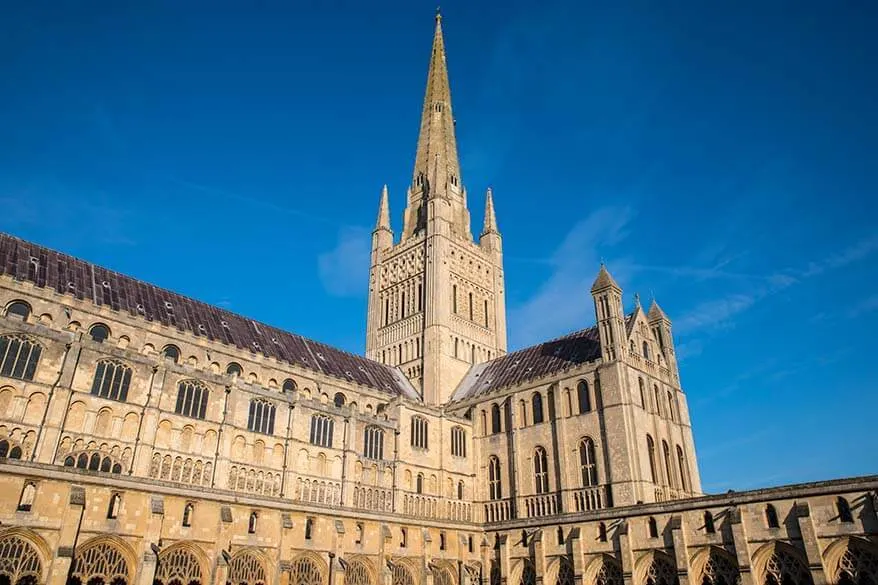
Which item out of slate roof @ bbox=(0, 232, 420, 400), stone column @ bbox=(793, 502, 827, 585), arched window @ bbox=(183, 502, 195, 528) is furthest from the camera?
slate roof @ bbox=(0, 232, 420, 400)

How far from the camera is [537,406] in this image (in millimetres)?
55312

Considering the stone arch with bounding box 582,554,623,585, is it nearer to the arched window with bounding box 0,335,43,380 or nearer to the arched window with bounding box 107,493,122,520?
the arched window with bounding box 107,493,122,520

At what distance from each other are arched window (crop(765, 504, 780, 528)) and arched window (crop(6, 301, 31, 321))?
46.4 m

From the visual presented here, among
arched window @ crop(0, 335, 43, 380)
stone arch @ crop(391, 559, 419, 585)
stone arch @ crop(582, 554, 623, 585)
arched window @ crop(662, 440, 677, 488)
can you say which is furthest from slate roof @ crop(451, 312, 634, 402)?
arched window @ crop(0, 335, 43, 380)

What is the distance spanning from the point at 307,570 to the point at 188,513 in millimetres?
8680

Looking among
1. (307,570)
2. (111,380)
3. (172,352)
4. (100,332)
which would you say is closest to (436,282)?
(172,352)

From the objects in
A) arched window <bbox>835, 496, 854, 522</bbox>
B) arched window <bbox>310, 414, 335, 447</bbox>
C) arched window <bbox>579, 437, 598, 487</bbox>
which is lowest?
arched window <bbox>835, 496, 854, 522</bbox>

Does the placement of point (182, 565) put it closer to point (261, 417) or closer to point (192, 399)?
point (192, 399)

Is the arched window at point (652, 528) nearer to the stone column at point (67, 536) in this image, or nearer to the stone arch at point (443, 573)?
the stone arch at point (443, 573)

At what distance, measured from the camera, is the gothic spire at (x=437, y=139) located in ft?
258

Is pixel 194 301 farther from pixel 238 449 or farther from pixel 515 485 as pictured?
pixel 515 485

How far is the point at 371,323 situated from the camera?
76.8 meters

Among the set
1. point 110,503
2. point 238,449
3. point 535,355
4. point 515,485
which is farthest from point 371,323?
point 110,503

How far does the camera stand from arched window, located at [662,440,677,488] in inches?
1996
